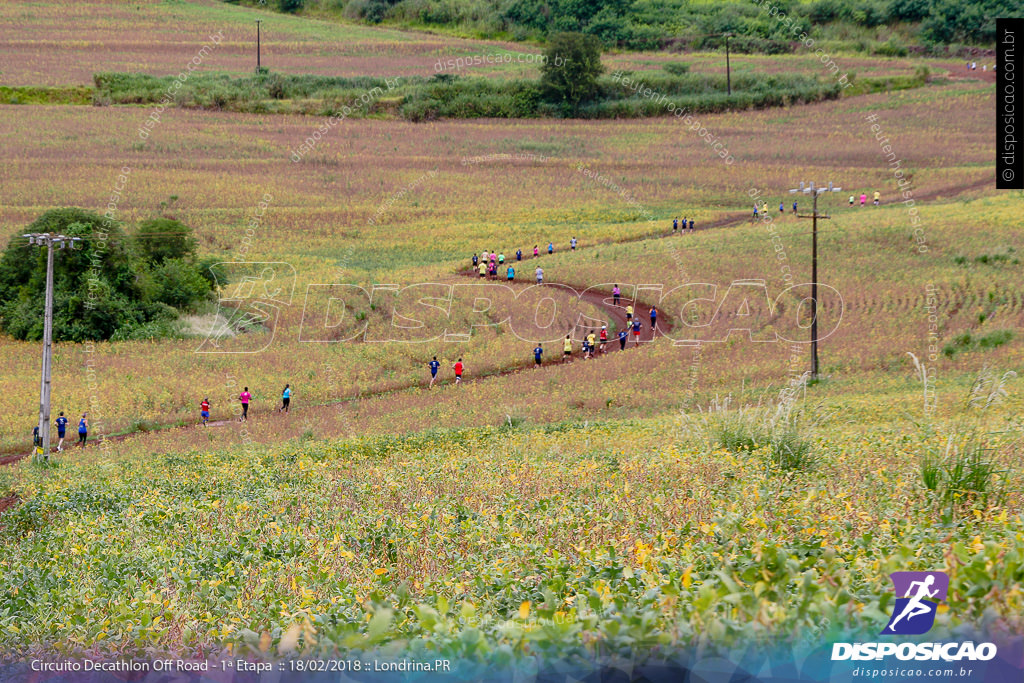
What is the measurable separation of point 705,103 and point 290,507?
92380mm

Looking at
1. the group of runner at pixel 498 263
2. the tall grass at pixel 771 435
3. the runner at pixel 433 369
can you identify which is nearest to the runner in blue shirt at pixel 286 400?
the runner at pixel 433 369

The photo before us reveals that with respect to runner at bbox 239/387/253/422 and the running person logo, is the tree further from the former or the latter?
the running person logo

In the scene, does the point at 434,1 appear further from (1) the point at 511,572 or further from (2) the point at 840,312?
(1) the point at 511,572

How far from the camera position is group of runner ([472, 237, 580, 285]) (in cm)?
5094

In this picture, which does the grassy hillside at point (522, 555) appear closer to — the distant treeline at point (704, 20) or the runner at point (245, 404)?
the runner at point (245, 404)

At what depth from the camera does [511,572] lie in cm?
834

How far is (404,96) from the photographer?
9406 cm

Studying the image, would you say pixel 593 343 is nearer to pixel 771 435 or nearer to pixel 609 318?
pixel 609 318

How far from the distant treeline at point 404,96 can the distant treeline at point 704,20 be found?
1939cm

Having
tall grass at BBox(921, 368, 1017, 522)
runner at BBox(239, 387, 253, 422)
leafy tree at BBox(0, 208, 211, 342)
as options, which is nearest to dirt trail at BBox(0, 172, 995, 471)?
runner at BBox(239, 387, 253, 422)

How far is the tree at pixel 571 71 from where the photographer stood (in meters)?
92.1

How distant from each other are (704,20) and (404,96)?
48.3 m

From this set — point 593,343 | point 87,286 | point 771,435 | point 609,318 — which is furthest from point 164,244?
point 771,435

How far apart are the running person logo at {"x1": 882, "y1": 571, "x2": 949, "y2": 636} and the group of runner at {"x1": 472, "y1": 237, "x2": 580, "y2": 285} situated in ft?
142
